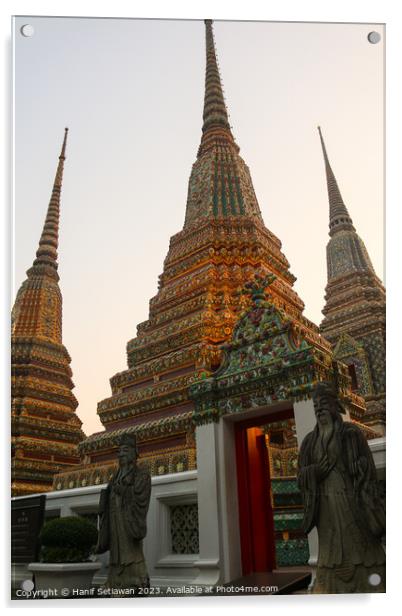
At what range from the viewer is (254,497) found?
480 centimetres

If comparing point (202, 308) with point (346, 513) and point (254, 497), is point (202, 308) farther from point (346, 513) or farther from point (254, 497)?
point (346, 513)

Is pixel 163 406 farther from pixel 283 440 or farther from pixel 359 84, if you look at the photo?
pixel 359 84

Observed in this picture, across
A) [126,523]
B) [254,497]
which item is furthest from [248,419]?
[126,523]

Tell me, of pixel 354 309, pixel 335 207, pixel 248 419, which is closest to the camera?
pixel 248 419

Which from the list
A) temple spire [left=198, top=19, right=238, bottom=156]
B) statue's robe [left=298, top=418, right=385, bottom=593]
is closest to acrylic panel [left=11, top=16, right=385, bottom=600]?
statue's robe [left=298, top=418, right=385, bottom=593]

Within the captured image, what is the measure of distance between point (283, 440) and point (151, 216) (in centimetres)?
342

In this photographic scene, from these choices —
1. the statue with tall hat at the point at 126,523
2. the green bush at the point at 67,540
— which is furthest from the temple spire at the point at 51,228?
the green bush at the point at 67,540

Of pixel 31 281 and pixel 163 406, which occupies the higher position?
pixel 31 281

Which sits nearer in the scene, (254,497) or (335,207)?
(254,497)

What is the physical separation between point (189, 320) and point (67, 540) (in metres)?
3.52

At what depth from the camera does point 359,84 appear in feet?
17.1

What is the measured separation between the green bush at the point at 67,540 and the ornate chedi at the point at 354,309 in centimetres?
276
